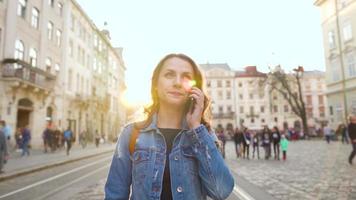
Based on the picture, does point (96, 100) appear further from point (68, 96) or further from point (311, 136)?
point (311, 136)

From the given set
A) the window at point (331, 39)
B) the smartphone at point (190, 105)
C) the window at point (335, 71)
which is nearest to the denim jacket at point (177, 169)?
the smartphone at point (190, 105)

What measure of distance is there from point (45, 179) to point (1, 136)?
2.40m

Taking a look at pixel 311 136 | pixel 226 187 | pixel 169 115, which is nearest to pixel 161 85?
pixel 169 115

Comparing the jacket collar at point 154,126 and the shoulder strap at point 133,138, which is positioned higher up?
the jacket collar at point 154,126

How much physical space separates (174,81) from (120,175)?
0.69 metres

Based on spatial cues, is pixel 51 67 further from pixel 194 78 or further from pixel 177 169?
pixel 177 169

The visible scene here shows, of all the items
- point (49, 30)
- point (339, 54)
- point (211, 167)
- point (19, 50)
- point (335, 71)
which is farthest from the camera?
point (335, 71)

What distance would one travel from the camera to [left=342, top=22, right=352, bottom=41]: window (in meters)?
33.3

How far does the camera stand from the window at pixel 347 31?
33.3 meters

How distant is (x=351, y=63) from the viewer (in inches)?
1307

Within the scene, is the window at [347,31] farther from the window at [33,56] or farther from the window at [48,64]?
the window at [33,56]

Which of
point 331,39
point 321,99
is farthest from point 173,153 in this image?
point 321,99

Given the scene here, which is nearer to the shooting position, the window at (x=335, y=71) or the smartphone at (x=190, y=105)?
the smartphone at (x=190, y=105)

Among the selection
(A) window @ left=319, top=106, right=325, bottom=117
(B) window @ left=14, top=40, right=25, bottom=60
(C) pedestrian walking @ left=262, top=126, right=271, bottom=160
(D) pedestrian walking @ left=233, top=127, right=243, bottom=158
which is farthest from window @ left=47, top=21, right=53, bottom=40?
(A) window @ left=319, top=106, right=325, bottom=117
